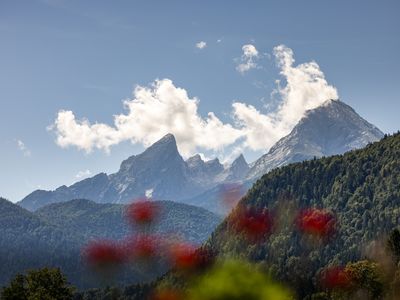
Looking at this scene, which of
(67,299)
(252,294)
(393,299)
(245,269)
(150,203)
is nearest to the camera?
(252,294)

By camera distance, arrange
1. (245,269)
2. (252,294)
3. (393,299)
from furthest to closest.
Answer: (393,299) < (245,269) < (252,294)

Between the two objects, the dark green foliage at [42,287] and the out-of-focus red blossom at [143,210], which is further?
the out-of-focus red blossom at [143,210]

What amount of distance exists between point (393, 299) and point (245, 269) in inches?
6620

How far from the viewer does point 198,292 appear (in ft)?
128

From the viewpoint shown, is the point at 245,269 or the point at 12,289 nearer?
the point at 245,269

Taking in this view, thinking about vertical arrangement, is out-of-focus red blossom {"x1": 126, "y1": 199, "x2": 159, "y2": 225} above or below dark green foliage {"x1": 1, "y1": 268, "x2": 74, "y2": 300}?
above

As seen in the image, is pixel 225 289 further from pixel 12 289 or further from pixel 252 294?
pixel 12 289

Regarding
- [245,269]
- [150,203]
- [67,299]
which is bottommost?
[67,299]

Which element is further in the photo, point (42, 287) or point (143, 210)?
point (143, 210)

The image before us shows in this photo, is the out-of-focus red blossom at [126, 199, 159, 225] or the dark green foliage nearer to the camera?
the dark green foliage

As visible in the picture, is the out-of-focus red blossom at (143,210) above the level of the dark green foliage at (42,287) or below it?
above

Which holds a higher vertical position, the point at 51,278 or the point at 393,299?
the point at 51,278

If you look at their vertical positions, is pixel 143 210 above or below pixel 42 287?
above

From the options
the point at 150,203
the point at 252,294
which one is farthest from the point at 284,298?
the point at 150,203
